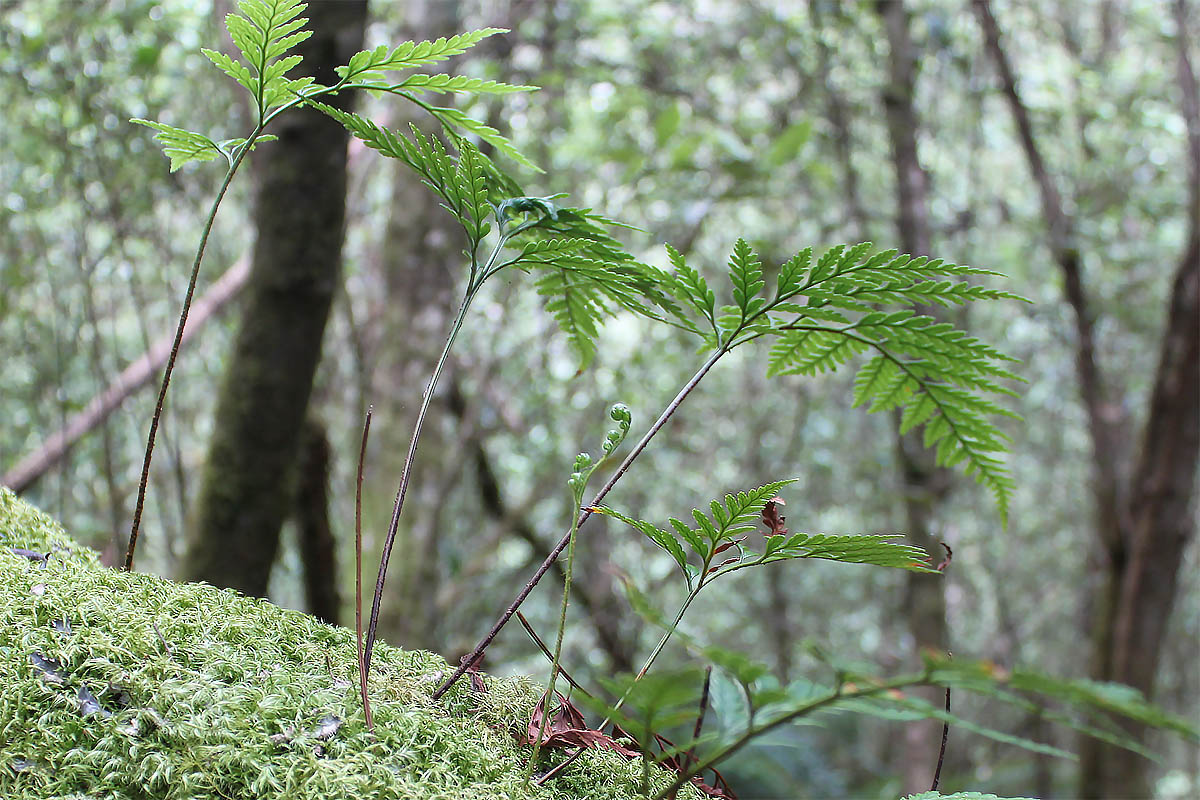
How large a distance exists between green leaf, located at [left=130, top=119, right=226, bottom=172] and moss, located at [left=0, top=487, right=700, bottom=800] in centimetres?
48

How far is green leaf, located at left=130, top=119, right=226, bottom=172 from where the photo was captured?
948 millimetres

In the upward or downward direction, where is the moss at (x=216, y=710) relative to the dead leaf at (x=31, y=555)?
downward

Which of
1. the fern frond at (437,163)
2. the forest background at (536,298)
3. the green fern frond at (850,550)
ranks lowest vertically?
the green fern frond at (850,550)

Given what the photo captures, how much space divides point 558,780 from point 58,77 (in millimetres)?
3690

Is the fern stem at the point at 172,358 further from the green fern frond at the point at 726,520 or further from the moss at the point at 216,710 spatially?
the green fern frond at the point at 726,520

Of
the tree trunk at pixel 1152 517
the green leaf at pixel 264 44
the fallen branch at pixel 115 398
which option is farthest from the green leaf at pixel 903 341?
the tree trunk at pixel 1152 517

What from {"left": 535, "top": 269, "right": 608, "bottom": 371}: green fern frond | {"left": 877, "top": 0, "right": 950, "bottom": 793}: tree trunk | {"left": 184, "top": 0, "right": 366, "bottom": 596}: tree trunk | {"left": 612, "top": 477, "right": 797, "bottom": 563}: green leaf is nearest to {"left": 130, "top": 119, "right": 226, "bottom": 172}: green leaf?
{"left": 535, "top": 269, "right": 608, "bottom": 371}: green fern frond

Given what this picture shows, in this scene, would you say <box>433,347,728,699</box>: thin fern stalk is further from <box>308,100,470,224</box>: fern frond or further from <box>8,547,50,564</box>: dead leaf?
<box>8,547,50,564</box>: dead leaf

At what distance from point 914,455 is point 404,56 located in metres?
3.52

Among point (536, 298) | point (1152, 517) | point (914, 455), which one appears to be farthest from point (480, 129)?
point (536, 298)

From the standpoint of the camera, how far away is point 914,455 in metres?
3.96

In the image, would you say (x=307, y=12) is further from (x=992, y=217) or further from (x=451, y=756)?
(x=992, y=217)

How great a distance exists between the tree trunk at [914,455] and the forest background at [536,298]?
Result: 18mm

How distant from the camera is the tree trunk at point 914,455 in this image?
3.89 metres
